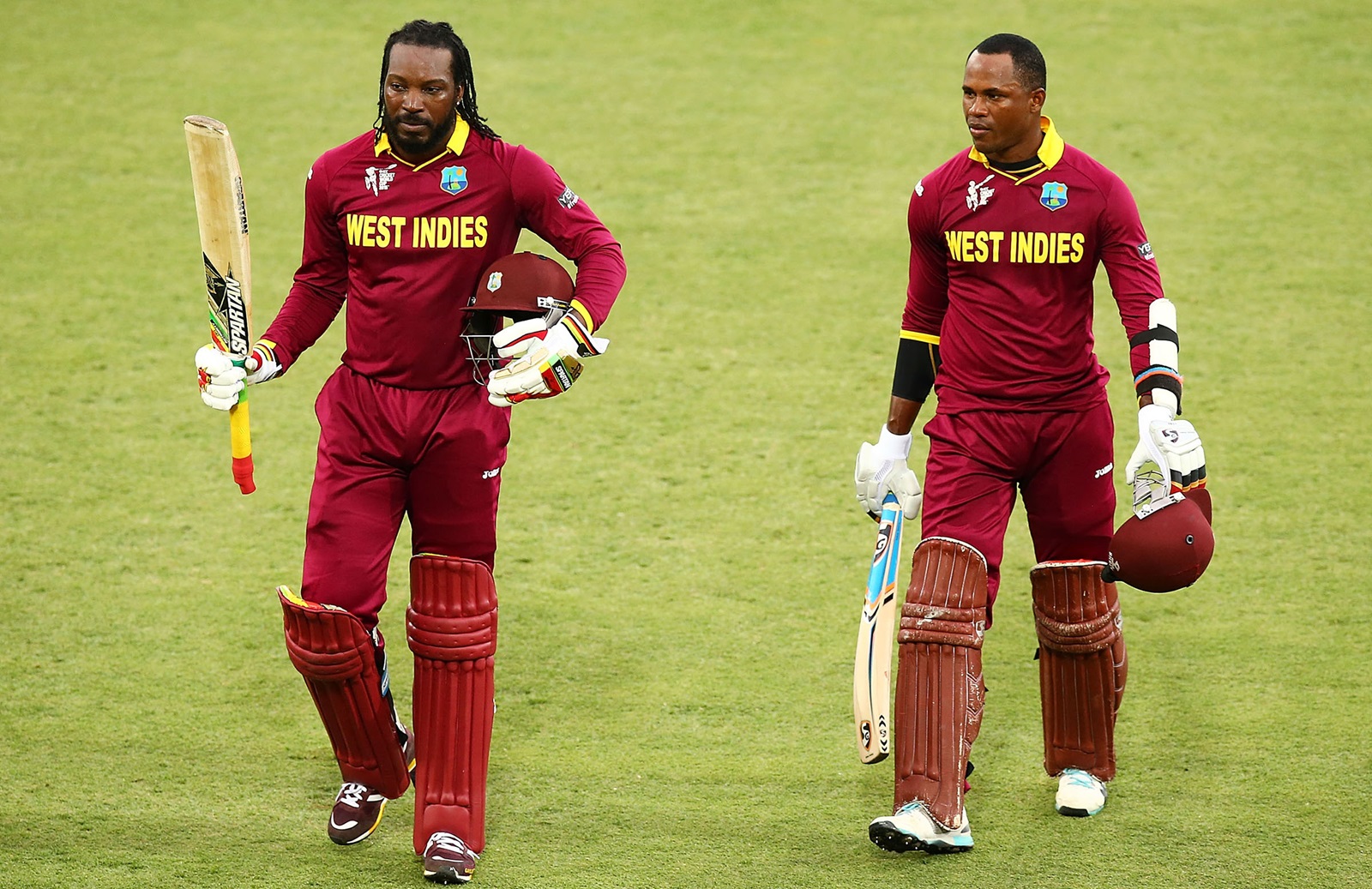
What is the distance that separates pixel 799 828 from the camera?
458 cm

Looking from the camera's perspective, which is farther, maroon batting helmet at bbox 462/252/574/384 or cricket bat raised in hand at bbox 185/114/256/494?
cricket bat raised in hand at bbox 185/114/256/494

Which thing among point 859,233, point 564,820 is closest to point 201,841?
point 564,820

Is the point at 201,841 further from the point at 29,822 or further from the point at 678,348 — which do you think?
the point at 678,348

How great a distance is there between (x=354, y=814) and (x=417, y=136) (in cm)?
183

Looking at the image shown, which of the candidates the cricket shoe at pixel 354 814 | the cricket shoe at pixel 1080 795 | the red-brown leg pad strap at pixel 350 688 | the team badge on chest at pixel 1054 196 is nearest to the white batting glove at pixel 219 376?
the red-brown leg pad strap at pixel 350 688

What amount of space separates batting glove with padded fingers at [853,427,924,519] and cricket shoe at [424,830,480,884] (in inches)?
59.4

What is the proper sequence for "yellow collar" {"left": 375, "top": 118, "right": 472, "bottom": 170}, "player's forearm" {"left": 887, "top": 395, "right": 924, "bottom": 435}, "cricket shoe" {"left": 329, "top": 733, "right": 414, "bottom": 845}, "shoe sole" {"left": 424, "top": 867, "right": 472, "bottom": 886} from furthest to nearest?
"player's forearm" {"left": 887, "top": 395, "right": 924, "bottom": 435}, "cricket shoe" {"left": 329, "top": 733, "right": 414, "bottom": 845}, "yellow collar" {"left": 375, "top": 118, "right": 472, "bottom": 170}, "shoe sole" {"left": 424, "top": 867, "right": 472, "bottom": 886}

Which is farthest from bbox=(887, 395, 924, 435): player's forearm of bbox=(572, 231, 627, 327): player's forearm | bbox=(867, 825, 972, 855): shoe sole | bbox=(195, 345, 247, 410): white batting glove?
bbox=(195, 345, 247, 410): white batting glove

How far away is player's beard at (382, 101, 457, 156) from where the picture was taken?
429cm

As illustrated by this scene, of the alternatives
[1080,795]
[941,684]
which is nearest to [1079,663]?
[1080,795]

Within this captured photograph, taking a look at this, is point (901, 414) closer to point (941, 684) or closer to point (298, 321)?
point (941, 684)

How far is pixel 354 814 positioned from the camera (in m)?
4.52

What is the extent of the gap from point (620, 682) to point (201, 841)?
1.48m

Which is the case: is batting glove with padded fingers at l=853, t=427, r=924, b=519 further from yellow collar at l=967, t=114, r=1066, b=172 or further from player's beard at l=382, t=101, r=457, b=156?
player's beard at l=382, t=101, r=457, b=156
